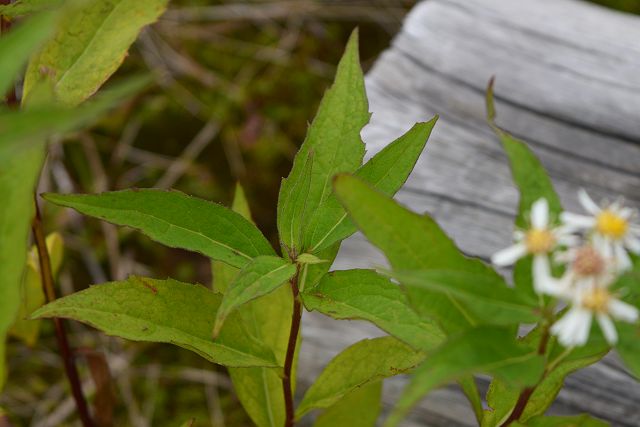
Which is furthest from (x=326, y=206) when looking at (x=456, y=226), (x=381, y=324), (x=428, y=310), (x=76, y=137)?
(x=76, y=137)

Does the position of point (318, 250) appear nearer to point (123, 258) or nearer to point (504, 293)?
point (504, 293)

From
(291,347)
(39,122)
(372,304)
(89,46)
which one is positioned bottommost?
(291,347)

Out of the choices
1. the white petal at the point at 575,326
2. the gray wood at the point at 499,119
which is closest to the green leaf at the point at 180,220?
the white petal at the point at 575,326

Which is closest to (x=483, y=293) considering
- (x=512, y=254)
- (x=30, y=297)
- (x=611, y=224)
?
(x=512, y=254)

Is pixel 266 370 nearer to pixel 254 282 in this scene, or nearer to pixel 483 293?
pixel 254 282

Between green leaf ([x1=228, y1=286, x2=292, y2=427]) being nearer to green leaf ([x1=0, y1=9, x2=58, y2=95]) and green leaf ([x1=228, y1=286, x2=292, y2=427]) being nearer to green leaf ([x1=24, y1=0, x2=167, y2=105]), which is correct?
Answer: green leaf ([x1=24, y1=0, x2=167, y2=105])

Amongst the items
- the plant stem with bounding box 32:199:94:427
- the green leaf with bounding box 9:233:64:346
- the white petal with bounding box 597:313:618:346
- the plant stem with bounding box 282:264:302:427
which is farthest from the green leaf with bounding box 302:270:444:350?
the green leaf with bounding box 9:233:64:346
